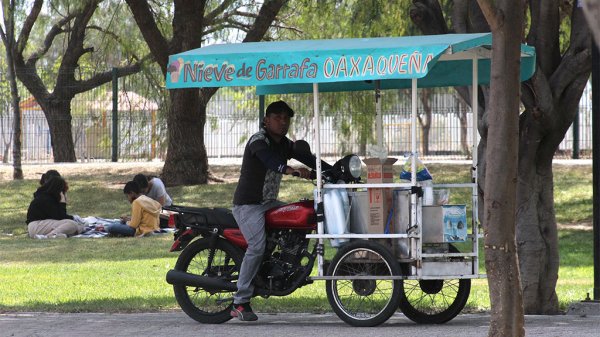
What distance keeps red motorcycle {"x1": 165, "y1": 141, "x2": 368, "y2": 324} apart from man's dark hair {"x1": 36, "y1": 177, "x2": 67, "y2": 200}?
8168mm

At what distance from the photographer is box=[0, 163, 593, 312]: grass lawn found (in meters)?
10.6

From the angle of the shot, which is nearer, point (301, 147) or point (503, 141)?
point (503, 141)

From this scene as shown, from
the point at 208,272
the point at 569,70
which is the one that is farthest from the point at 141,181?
the point at 569,70

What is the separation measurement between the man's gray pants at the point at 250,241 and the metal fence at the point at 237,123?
16727mm

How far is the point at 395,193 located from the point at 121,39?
69.1 feet

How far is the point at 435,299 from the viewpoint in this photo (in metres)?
9.29

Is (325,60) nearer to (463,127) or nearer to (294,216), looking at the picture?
(294,216)

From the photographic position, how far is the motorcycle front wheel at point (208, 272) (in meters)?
9.23

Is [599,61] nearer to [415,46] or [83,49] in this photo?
[415,46]

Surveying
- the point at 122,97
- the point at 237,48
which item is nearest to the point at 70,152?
the point at 122,97

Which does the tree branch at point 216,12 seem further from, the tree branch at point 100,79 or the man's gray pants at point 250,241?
the man's gray pants at point 250,241

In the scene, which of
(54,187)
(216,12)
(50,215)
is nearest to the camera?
(54,187)

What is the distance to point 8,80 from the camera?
2692 cm

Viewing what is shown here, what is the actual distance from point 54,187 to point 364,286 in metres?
9.29
